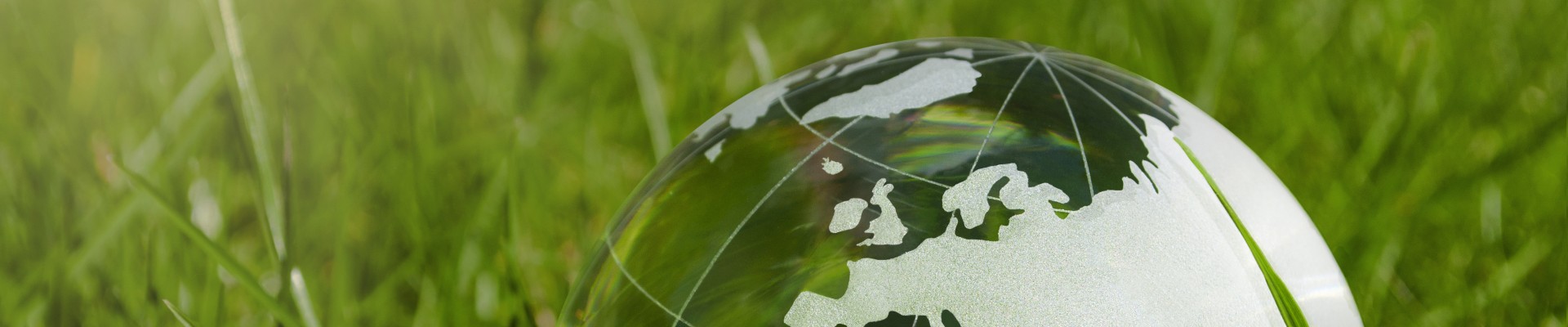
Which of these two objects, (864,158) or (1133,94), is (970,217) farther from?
(1133,94)

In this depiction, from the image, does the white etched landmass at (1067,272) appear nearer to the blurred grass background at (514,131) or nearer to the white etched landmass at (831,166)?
the white etched landmass at (831,166)

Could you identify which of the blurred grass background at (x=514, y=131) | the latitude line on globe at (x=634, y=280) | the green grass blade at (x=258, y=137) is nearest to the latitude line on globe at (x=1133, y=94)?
the latitude line on globe at (x=634, y=280)

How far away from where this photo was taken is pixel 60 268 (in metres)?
1.58

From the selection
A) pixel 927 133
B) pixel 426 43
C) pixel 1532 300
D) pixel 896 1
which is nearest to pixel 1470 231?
pixel 1532 300

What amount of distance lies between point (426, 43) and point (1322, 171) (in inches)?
81.1

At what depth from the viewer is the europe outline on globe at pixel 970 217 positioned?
2.93 feet

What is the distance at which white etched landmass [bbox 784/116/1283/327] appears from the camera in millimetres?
885

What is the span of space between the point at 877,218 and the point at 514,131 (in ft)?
2.95

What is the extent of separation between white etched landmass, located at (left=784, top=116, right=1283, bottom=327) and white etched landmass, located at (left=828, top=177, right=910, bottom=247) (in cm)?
2

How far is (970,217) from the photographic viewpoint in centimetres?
92


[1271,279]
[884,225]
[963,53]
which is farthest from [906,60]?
[1271,279]

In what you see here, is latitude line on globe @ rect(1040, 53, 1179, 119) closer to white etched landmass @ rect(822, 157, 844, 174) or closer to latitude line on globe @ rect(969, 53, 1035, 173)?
latitude line on globe @ rect(969, 53, 1035, 173)

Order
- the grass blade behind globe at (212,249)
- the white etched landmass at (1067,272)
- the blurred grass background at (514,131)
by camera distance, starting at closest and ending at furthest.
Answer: the white etched landmass at (1067,272) → the grass blade behind globe at (212,249) → the blurred grass background at (514,131)

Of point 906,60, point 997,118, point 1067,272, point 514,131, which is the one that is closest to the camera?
point 1067,272
